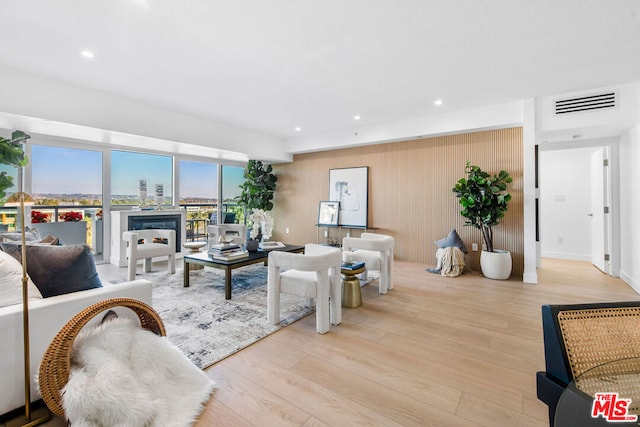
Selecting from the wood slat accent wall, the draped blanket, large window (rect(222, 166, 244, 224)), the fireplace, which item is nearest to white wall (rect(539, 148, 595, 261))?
the wood slat accent wall

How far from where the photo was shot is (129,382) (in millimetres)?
1405

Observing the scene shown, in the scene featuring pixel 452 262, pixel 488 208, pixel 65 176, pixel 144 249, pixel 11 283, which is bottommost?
pixel 452 262

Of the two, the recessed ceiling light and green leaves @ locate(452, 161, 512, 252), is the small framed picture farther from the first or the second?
the recessed ceiling light

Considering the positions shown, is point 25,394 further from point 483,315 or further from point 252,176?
point 252,176

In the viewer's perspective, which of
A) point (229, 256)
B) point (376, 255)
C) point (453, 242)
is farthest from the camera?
point (453, 242)

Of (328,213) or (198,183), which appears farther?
(198,183)

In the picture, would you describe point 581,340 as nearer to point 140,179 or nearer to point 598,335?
point 598,335

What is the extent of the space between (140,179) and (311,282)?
487 centimetres

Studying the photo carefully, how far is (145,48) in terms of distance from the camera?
271 centimetres

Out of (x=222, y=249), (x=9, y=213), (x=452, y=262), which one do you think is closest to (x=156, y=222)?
(x=9, y=213)

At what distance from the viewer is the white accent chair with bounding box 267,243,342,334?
2.44 meters

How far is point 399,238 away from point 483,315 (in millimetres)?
2715

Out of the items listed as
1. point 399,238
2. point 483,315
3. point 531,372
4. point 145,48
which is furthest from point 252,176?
point 531,372

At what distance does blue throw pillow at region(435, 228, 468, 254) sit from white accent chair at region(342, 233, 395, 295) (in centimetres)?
149
